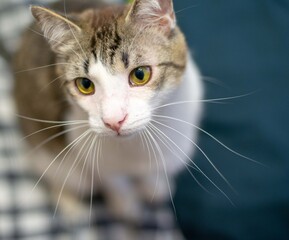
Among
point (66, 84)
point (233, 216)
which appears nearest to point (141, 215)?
point (233, 216)

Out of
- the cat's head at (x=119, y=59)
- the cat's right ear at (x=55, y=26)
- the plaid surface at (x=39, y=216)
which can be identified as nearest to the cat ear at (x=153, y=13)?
the cat's head at (x=119, y=59)

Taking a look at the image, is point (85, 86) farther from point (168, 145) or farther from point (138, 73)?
point (168, 145)

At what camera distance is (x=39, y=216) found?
1265 millimetres

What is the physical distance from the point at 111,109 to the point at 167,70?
16cm

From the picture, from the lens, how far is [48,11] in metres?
0.80

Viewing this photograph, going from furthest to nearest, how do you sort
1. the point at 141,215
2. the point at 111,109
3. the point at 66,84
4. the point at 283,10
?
the point at 141,215 < the point at 283,10 < the point at 66,84 < the point at 111,109

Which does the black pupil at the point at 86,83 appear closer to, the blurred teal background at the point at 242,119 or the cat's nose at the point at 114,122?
the cat's nose at the point at 114,122

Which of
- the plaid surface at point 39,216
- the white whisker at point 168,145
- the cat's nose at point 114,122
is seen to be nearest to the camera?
the cat's nose at point 114,122

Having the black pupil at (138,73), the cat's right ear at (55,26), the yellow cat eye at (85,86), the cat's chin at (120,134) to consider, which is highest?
the cat's right ear at (55,26)

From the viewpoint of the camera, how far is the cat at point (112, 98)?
2.65 ft

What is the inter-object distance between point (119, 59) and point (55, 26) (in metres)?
0.16

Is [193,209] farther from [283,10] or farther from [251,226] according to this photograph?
[283,10]

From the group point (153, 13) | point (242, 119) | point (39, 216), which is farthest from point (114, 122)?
point (39, 216)

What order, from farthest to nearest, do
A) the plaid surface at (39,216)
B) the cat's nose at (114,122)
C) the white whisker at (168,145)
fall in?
the plaid surface at (39,216), the white whisker at (168,145), the cat's nose at (114,122)
